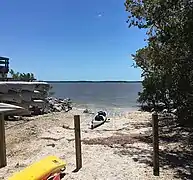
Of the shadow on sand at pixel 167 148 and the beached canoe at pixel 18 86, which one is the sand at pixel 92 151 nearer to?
the shadow on sand at pixel 167 148

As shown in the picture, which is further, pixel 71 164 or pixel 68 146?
pixel 68 146

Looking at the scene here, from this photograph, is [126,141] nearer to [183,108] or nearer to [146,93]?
[183,108]

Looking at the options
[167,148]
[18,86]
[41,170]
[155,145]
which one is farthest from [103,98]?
[41,170]

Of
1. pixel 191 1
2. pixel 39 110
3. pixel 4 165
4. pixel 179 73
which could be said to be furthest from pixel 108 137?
pixel 39 110

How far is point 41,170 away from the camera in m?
5.77

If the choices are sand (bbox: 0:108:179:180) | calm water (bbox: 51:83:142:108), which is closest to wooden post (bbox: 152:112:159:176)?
sand (bbox: 0:108:179:180)

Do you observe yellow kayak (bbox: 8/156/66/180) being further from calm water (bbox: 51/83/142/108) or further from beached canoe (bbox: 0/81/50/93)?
calm water (bbox: 51/83/142/108)

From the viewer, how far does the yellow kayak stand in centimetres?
547

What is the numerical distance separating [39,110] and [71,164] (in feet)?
45.3

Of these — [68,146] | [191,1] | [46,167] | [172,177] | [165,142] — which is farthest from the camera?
[165,142]

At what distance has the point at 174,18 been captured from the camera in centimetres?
816

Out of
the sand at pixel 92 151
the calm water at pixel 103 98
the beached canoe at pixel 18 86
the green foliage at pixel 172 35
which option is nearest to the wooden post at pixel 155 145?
the sand at pixel 92 151

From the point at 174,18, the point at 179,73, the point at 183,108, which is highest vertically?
the point at 174,18

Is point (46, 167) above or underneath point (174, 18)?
underneath
